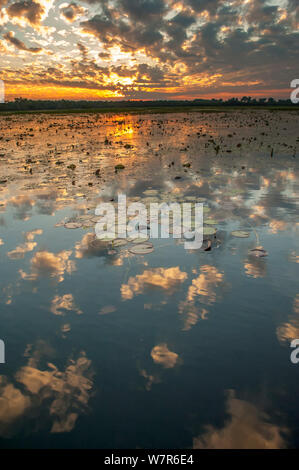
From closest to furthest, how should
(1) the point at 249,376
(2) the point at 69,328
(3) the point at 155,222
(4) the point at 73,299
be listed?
(1) the point at 249,376, (2) the point at 69,328, (4) the point at 73,299, (3) the point at 155,222

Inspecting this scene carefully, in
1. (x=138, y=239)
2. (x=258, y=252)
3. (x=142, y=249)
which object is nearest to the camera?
(x=258, y=252)

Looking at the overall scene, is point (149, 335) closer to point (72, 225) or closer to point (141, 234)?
point (141, 234)

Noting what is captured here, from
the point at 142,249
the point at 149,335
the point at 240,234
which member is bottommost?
the point at 149,335

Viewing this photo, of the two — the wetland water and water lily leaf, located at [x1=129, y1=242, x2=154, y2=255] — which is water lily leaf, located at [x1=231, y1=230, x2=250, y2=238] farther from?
water lily leaf, located at [x1=129, y1=242, x2=154, y2=255]

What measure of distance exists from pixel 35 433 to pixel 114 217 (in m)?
5.44

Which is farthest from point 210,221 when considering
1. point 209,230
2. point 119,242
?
point 119,242

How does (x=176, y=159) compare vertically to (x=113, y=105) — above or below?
below

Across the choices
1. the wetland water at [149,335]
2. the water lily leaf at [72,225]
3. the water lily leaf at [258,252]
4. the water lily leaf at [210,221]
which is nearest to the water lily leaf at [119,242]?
the wetland water at [149,335]

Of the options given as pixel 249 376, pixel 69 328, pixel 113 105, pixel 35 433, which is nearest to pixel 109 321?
pixel 69 328

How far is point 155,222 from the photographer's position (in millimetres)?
7066

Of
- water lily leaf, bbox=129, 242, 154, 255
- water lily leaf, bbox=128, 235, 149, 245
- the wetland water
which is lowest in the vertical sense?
the wetland water

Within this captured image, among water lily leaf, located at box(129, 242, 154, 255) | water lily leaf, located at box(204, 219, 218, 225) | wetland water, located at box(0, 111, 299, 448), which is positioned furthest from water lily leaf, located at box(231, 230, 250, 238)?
water lily leaf, located at box(129, 242, 154, 255)

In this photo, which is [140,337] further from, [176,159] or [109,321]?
[176,159]

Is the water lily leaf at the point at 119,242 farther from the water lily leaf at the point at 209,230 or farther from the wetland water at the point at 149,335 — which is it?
the water lily leaf at the point at 209,230
